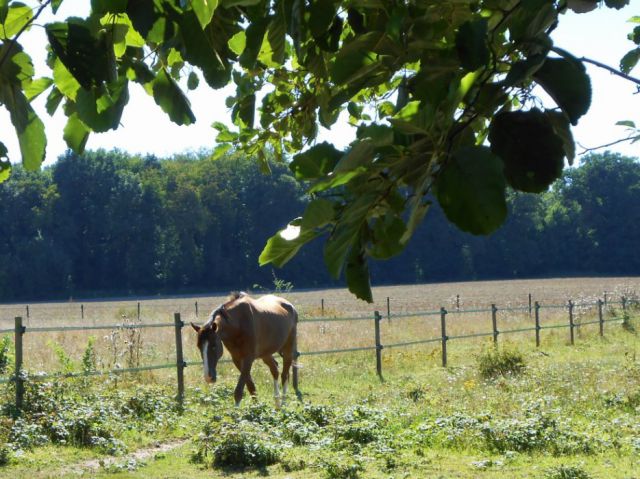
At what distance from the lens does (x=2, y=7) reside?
135 cm

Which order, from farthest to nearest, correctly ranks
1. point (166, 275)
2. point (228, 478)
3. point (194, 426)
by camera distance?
point (166, 275)
point (194, 426)
point (228, 478)

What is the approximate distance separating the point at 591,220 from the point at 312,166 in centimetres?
6611

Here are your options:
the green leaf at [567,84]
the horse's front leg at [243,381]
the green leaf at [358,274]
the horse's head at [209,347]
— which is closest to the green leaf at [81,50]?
the green leaf at [358,274]

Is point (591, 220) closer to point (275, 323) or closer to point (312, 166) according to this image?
point (275, 323)

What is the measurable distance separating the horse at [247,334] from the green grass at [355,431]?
49cm

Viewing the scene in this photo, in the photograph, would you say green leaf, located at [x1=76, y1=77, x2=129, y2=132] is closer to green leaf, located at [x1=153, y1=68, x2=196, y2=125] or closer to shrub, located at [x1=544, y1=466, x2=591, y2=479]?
green leaf, located at [x1=153, y1=68, x2=196, y2=125]

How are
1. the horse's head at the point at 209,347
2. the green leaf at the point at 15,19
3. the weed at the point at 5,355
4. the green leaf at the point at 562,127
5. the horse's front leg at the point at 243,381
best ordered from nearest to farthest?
1. the green leaf at the point at 562,127
2. the green leaf at the point at 15,19
3. the horse's head at the point at 209,347
4. the horse's front leg at the point at 243,381
5. the weed at the point at 5,355

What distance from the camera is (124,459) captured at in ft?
23.5

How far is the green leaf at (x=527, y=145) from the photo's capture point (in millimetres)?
1262

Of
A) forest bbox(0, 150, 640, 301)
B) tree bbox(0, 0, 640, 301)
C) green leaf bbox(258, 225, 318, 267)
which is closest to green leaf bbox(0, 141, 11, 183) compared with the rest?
tree bbox(0, 0, 640, 301)

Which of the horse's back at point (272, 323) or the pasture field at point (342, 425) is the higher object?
the horse's back at point (272, 323)

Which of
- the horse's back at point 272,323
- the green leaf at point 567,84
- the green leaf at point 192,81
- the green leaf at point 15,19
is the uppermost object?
the green leaf at point 192,81

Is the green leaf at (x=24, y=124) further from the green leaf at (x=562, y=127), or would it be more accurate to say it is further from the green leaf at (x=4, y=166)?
the green leaf at (x=562, y=127)

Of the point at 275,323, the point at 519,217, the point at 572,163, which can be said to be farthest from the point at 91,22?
the point at 519,217
